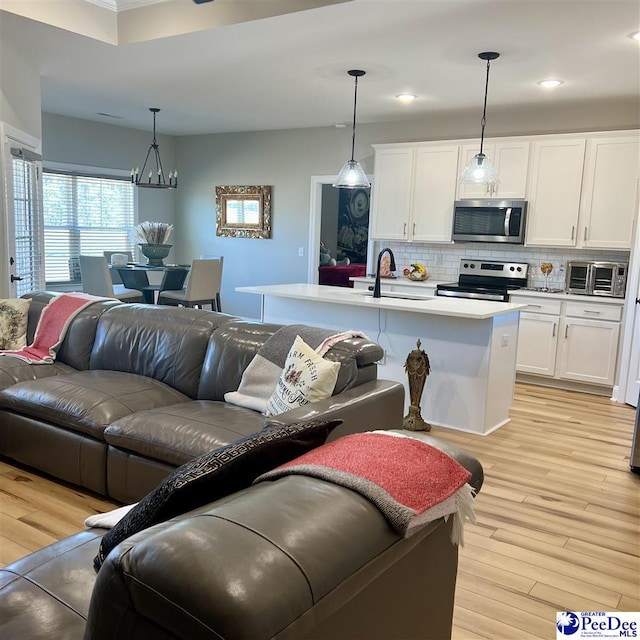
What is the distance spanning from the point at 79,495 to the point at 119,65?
11.8 ft

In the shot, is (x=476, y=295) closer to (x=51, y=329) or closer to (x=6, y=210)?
(x=51, y=329)

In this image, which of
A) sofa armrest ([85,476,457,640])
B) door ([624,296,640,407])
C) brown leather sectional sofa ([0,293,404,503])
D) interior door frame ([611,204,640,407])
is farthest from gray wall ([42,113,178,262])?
sofa armrest ([85,476,457,640])

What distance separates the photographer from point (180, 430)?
2676 mm

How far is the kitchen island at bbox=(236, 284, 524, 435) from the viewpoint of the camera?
4117 millimetres

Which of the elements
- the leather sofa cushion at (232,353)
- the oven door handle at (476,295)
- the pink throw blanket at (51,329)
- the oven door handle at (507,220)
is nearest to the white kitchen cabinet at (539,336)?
the oven door handle at (476,295)

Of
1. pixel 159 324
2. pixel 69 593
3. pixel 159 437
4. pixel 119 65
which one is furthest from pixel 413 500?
pixel 119 65

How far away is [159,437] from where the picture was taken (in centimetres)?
269

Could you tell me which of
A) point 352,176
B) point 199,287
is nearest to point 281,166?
point 199,287

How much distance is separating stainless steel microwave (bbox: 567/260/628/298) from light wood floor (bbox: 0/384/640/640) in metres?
1.69

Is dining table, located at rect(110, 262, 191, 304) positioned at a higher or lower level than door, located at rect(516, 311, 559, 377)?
higher

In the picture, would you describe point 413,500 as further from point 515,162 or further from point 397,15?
point 515,162

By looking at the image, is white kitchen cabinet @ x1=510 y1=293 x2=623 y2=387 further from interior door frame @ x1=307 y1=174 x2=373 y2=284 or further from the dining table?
the dining table

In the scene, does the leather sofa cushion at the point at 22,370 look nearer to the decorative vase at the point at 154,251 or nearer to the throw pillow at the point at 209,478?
the throw pillow at the point at 209,478

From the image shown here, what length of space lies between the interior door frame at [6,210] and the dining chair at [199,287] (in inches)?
87.4
